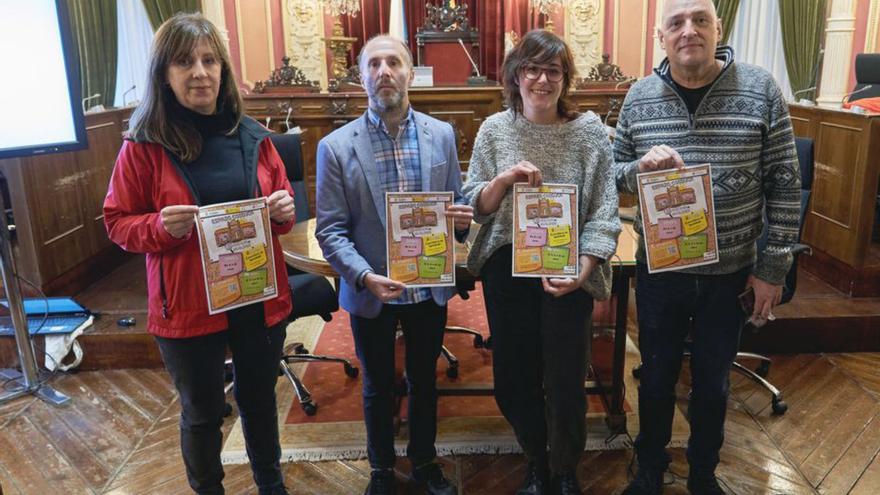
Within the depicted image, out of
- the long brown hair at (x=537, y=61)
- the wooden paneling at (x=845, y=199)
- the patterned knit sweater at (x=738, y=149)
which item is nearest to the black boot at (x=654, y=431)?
the patterned knit sweater at (x=738, y=149)

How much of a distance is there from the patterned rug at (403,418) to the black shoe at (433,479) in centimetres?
33

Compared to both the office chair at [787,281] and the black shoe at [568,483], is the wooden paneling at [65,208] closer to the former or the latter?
the black shoe at [568,483]

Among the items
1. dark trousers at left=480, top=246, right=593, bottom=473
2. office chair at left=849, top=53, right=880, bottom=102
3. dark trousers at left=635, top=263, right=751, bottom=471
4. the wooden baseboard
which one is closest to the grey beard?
dark trousers at left=480, top=246, right=593, bottom=473

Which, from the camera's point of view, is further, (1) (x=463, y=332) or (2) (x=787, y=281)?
(1) (x=463, y=332)

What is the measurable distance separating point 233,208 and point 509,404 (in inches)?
37.7

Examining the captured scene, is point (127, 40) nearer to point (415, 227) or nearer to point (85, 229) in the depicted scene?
point (85, 229)

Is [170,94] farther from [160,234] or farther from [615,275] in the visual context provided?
[615,275]

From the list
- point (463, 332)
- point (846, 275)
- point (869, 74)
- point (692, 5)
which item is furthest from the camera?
point (869, 74)

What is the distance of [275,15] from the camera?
7742mm

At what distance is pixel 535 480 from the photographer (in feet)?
6.65

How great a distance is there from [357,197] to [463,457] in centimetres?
117

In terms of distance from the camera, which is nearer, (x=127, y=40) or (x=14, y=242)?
(x=14, y=242)

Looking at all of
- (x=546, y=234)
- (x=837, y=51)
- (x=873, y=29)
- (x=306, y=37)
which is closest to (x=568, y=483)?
(x=546, y=234)

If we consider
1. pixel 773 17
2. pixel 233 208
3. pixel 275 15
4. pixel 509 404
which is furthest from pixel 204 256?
pixel 275 15
